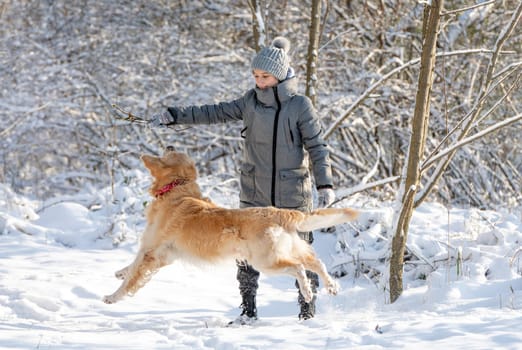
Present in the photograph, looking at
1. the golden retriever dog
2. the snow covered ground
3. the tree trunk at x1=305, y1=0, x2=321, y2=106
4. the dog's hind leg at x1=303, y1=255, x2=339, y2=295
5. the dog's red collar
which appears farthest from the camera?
the tree trunk at x1=305, y1=0, x2=321, y2=106

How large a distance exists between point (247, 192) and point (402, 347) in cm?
156

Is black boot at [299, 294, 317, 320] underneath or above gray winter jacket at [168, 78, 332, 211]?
underneath

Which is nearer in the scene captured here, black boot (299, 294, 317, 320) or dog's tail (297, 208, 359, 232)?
dog's tail (297, 208, 359, 232)

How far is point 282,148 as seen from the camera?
4113 millimetres

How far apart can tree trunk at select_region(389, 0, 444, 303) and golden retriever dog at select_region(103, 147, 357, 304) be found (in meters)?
0.77

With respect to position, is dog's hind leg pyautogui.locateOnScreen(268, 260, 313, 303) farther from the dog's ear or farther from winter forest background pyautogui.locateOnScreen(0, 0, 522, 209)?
winter forest background pyautogui.locateOnScreen(0, 0, 522, 209)

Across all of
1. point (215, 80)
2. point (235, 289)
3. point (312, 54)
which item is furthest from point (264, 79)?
point (215, 80)

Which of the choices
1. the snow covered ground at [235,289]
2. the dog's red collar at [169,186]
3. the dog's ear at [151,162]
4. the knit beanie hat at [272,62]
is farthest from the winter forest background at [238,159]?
the knit beanie hat at [272,62]

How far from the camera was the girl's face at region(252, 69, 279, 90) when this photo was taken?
13.4 feet

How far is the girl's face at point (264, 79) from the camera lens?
13.4ft

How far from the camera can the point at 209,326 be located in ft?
13.4

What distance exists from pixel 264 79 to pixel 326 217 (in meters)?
0.94

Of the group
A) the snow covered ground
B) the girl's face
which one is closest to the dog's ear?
the snow covered ground

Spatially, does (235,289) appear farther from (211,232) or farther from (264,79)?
(264,79)
